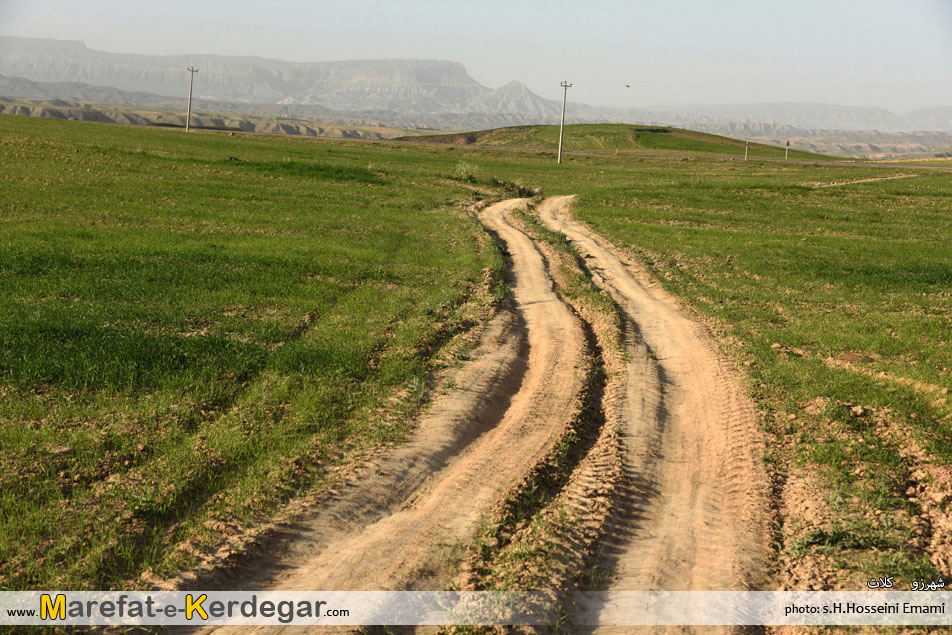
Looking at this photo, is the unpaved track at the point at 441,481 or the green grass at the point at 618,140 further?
the green grass at the point at 618,140

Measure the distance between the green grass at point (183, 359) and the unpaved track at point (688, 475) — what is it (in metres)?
3.88

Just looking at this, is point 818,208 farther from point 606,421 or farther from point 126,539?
point 126,539

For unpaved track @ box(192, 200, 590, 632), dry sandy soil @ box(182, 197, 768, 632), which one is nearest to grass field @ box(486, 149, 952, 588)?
dry sandy soil @ box(182, 197, 768, 632)

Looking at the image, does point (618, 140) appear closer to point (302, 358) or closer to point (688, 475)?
point (302, 358)

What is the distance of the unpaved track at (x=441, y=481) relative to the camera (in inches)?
271

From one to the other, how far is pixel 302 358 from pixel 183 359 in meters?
2.07

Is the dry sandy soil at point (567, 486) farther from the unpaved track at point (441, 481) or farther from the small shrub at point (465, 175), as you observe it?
the small shrub at point (465, 175)

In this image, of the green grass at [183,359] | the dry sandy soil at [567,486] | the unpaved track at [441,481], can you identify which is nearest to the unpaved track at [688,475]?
the dry sandy soil at [567,486]

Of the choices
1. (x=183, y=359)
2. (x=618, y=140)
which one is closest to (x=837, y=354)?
(x=183, y=359)

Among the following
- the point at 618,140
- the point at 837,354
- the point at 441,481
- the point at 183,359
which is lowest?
the point at 441,481

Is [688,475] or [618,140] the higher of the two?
[618,140]

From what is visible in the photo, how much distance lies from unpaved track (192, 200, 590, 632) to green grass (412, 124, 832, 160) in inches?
4483

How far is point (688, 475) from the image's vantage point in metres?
9.44

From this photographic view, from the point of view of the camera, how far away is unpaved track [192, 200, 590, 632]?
6895 mm
